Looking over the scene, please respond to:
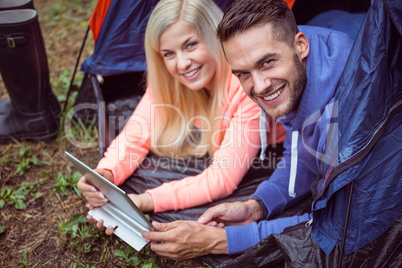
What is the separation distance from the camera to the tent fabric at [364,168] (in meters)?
1.12

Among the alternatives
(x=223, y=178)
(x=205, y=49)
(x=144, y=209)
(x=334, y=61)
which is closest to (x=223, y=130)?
(x=223, y=178)

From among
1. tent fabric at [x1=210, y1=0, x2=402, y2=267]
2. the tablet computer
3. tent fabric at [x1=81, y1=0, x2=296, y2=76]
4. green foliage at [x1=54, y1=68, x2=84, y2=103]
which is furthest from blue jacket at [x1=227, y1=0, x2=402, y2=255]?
green foliage at [x1=54, y1=68, x2=84, y2=103]

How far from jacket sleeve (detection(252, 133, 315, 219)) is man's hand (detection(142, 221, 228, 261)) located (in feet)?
0.87

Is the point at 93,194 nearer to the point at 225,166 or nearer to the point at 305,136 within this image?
the point at 225,166

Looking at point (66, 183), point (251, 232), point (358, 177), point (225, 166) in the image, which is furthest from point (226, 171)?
point (66, 183)

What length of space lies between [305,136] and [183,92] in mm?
744

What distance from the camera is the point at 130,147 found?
2.10 m

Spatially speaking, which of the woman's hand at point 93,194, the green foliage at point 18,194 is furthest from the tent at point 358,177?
the green foliage at point 18,194

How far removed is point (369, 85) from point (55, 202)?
162cm

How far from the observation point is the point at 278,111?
157cm

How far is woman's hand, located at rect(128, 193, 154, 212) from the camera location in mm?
1858

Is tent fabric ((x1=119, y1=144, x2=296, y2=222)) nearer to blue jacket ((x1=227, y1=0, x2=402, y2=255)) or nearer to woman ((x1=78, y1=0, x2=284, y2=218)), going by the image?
woman ((x1=78, y1=0, x2=284, y2=218))

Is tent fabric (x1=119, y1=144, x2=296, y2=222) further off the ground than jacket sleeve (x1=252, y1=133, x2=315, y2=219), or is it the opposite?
jacket sleeve (x1=252, y1=133, x2=315, y2=219)

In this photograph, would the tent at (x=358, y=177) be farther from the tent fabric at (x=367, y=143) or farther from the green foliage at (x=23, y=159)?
the green foliage at (x=23, y=159)
